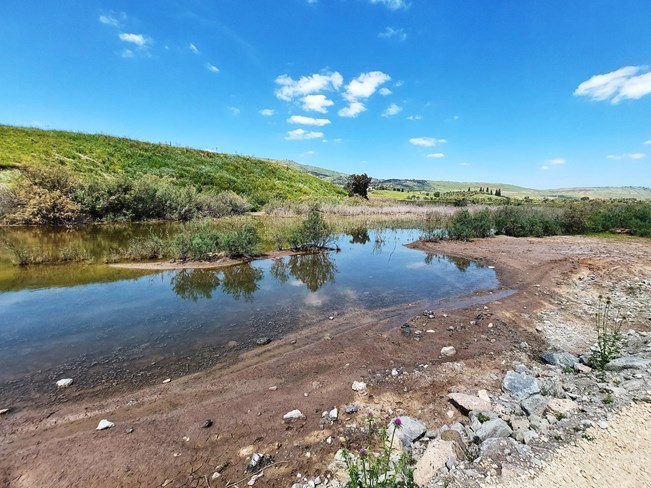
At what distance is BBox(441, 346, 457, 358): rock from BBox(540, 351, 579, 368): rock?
5.00 ft

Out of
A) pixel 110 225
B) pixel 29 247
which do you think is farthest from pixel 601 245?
pixel 110 225

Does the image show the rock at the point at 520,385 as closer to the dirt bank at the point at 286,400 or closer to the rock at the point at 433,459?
the dirt bank at the point at 286,400

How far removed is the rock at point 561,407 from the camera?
388cm

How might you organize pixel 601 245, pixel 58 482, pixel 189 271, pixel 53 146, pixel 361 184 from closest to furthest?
pixel 58 482, pixel 189 271, pixel 601 245, pixel 53 146, pixel 361 184

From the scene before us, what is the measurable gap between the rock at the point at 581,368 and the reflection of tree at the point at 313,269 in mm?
6886

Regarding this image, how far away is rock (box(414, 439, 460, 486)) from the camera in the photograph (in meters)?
3.04

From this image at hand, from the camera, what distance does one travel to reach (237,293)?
982cm

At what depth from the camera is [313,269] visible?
513 inches

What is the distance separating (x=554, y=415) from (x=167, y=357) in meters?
6.29

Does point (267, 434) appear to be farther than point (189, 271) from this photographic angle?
No

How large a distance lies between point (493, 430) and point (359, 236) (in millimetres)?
19053

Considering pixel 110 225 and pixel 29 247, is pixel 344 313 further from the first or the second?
→ pixel 110 225

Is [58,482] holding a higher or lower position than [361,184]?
lower

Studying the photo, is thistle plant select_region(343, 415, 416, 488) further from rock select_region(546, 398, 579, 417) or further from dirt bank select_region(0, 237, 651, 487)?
rock select_region(546, 398, 579, 417)
